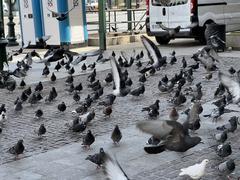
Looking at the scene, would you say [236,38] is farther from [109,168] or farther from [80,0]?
[109,168]

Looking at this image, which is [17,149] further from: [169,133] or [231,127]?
[231,127]

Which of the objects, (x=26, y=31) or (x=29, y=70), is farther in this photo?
(x=26, y=31)

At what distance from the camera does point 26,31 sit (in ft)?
65.3

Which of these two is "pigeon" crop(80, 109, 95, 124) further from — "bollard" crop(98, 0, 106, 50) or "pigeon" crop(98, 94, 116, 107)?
"bollard" crop(98, 0, 106, 50)

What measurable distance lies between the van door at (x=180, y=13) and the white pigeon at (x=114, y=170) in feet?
45.2

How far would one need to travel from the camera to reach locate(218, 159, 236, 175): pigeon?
5664 mm

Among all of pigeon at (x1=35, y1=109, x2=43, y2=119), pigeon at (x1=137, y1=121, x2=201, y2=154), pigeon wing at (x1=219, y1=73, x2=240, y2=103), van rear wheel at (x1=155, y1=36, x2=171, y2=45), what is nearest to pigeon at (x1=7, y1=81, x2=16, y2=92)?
pigeon at (x1=35, y1=109, x2=43, y2=119)

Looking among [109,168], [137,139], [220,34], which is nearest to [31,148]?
[137,139]

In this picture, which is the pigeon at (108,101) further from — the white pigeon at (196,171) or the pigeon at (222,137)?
the white pigeon at (196,171)

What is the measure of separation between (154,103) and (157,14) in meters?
10.0

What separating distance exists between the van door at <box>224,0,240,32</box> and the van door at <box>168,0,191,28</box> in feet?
5.49

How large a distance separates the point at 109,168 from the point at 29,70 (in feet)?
33.3

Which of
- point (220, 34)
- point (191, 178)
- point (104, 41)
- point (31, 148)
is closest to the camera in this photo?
point (191, 178)

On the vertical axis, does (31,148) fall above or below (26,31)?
below
